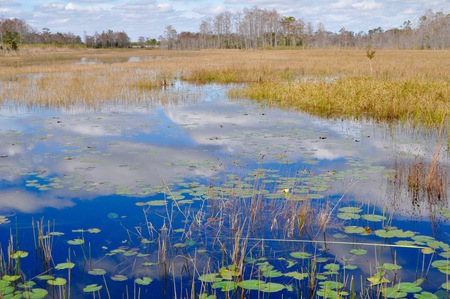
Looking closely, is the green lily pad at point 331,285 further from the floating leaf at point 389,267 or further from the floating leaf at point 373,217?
the floating leaf at point 373,217

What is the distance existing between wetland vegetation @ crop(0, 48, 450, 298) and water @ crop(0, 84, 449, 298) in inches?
0.8

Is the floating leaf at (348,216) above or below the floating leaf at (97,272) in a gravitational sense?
above

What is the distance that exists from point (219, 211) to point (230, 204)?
0.21 metres

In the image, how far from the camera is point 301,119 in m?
12.5

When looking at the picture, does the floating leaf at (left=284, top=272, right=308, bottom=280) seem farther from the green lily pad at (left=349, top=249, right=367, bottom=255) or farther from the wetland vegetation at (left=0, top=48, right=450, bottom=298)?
the green lily pad at (left=349, top=249, right=367, bottom=255)

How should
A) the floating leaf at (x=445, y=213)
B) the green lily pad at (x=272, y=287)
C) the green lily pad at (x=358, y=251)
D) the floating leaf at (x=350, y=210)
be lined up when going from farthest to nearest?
the floating leaf at (x=350, y=210) < the floating leaf at (x=445, y=213) < the green lily pad at (x=358, y=251) < the green lily pad at (x=272, y=287)

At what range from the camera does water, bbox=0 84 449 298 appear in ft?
13.1

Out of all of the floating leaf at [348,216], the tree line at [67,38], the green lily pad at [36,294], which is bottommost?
the green lily pad at [36,294]

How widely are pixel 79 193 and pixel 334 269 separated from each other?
3946mm

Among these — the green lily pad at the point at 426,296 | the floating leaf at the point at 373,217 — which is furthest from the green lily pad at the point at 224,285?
the floating leaf at the point at 373,217

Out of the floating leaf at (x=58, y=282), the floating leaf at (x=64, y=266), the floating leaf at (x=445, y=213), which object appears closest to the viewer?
the floating leaf at (x=58, y=282)

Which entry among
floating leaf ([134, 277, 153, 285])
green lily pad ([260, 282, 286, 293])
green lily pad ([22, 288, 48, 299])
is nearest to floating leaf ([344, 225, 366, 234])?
green lily pad ([260, 282, 286, 293])

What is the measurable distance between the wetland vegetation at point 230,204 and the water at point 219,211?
0.8 inches

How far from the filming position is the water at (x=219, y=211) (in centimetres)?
401
